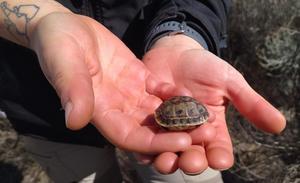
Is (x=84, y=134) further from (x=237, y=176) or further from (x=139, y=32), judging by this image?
(x=237, y=176)

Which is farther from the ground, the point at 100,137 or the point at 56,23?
the point at 56,23

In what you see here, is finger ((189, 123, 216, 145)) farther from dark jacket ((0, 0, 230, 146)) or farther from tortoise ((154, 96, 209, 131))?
dark jacket ((0, 0, 230, 146))

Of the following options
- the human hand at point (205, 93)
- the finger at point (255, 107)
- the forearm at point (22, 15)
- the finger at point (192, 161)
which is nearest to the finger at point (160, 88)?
the human hand at point (205, 93)

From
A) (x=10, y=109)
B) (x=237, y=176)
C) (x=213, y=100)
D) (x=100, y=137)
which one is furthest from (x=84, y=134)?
(x=237, y=176)

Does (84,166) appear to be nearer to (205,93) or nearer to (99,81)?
(99,81)

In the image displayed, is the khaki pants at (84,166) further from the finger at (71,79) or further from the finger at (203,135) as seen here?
the finger at (71,79)
